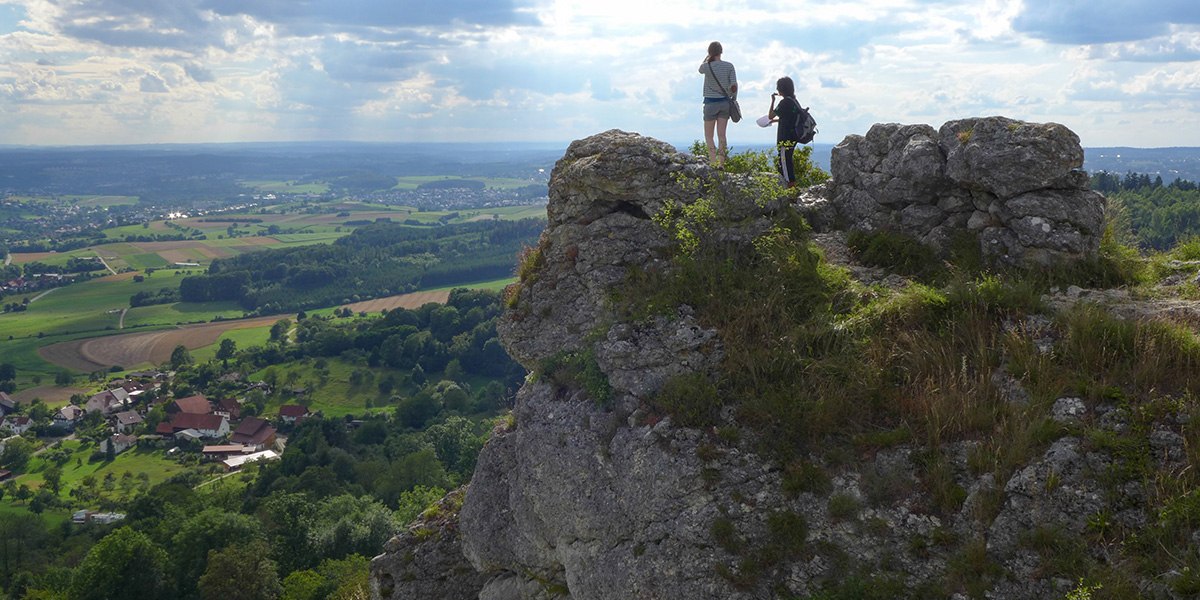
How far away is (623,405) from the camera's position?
11414 millimetres

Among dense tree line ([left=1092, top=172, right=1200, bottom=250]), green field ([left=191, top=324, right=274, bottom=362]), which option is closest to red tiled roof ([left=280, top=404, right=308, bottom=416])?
green field ([left=191, top=324, right=274, bottom=362])

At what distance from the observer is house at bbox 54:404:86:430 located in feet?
294

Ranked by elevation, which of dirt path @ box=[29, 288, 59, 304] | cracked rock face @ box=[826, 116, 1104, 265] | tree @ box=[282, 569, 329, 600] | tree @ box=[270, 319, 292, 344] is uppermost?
cracked rock face @ box=[826, 116, 1104, 265]

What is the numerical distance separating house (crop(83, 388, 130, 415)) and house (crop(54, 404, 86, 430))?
89 centimetres

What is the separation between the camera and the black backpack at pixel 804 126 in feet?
51.9

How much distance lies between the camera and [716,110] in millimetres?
16328

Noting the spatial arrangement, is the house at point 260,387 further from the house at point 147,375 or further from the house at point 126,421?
the house at point 126,421

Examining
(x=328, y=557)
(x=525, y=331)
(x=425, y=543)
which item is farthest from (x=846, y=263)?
(x=328, y=557)

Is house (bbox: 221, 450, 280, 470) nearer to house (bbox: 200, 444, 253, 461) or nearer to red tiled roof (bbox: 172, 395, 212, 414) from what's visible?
house (bbox: 200, 444, 253, 461)

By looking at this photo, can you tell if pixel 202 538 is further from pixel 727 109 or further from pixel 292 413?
pixel 292 413

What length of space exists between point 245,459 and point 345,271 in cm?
9448

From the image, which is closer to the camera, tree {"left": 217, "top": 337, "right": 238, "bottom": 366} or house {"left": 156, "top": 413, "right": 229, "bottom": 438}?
house {"left": 156, "top": 413, "right": 229, "bottom": 438}

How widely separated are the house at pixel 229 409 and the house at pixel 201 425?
→ 9.87 feet

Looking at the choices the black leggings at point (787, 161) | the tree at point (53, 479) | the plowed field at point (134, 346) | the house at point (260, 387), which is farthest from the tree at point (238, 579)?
the plowed field at point (134, 346)
